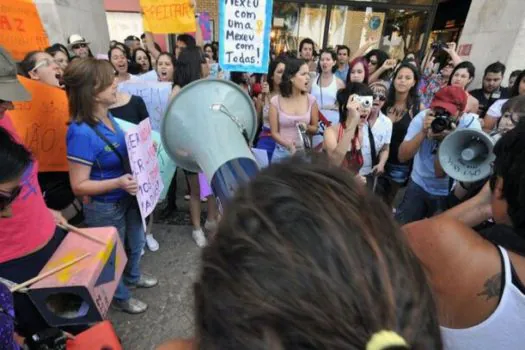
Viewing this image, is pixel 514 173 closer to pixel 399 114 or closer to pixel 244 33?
pixel 399 114

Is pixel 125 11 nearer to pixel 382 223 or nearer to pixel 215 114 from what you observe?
pixel 215 114

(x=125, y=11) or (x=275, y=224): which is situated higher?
(x=125, y=11)

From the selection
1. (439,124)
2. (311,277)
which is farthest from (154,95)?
(311,277)

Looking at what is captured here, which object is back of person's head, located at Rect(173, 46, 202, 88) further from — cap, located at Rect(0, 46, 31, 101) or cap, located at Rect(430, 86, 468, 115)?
cap, located at Rect(430, 86, 468, 115)

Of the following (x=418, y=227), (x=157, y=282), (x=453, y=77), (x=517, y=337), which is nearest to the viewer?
(x=517, y=337)

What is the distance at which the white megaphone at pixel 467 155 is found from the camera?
1.78 metres

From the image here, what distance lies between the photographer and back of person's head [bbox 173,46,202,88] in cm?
293

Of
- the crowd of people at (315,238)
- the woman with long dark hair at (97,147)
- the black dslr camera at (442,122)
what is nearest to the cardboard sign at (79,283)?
the crowd of people at (315,238)

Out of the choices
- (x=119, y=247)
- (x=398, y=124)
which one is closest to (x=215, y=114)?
(x=119, y=247)

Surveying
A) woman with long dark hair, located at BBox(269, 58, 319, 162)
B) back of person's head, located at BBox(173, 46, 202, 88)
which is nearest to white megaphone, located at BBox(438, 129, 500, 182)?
woman with long dark hair, located at BBox(269, 58, 319, 162)

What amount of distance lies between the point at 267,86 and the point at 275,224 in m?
3.58

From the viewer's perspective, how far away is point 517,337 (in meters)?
0.81

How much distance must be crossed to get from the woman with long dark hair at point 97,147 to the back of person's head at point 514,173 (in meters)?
1.76

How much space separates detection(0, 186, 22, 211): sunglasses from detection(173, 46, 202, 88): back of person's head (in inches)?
72.2
